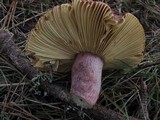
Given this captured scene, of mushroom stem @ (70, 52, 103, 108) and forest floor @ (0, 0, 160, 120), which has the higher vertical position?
mushroom stem @ (70, 52, 103, 108)

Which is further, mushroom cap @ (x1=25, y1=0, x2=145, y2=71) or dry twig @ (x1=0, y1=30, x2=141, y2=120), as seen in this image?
dry twig @ (x1=0, y1=30, x2=141, y2=120)

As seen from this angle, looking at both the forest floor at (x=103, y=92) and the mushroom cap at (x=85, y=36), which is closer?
the mushroom cap at (x=85, y=36)

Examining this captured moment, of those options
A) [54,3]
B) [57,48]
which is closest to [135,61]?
[57,48]

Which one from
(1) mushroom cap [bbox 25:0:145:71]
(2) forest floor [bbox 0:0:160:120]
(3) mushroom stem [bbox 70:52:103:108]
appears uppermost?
(1) mushroom cap [bbox 25:0:145:71]

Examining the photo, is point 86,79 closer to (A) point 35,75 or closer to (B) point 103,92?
(B) point 103,92

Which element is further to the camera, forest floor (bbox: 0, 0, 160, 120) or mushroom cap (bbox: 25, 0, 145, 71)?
forest floor (bbox: 0, 0, 160, 120)

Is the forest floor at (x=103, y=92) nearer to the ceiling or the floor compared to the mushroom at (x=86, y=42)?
nearer to the floor
